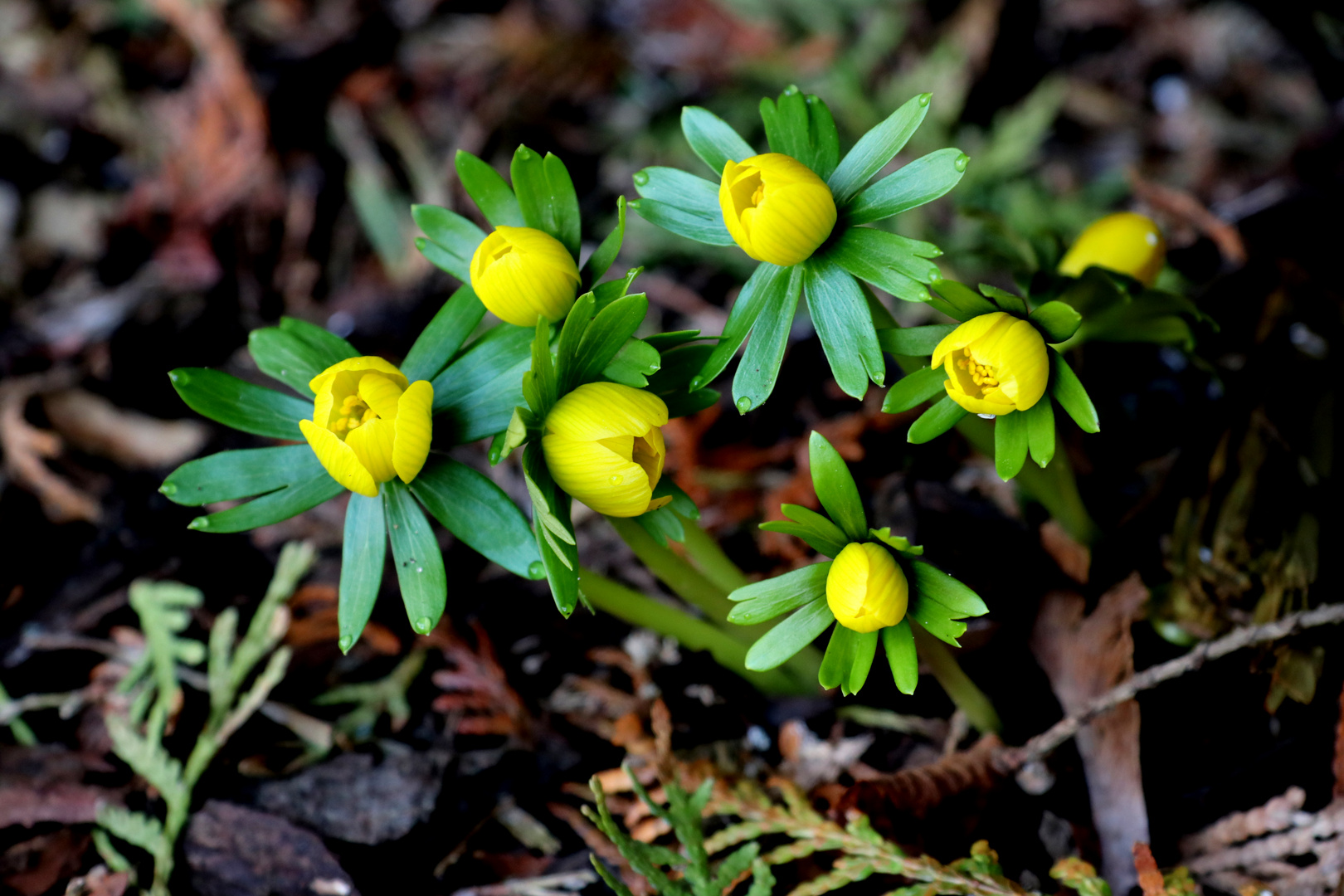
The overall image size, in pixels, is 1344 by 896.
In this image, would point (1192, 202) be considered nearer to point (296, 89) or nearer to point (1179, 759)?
point (1179, 759)

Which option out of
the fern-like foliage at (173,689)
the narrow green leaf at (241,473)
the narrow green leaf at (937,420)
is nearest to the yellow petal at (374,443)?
the narrow green leaf at (241,473)

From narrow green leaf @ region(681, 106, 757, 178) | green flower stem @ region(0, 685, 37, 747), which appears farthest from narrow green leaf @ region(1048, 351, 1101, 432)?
green flower stem @ region(0, 685, 37, 747)

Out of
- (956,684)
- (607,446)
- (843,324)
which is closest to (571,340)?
(607,446)

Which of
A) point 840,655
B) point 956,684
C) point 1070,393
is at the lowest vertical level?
point 956,684

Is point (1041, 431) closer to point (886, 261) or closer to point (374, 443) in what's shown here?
point (886, 261)

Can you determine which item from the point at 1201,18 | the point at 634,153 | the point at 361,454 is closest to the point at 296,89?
the point at 634,153
